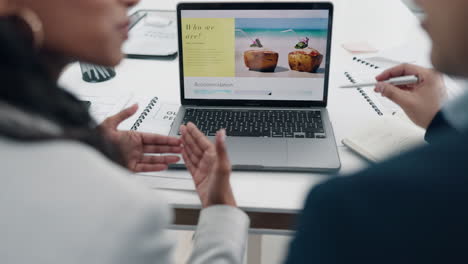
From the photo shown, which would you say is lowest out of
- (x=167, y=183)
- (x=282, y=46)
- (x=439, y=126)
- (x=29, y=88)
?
(x=167, y=183)

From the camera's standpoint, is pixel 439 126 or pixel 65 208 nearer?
pixel 65 208

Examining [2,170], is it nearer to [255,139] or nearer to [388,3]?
[255,139]

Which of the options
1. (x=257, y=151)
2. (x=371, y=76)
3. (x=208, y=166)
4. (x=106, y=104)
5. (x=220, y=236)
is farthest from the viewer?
(x=371, y=76)

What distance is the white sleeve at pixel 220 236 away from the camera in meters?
0.77

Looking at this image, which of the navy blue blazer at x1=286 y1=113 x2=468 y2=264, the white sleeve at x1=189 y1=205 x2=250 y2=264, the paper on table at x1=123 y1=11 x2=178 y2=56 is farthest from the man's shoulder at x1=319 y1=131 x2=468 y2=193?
the paper on table at x1=123 y1=11 x2=178 y2=56

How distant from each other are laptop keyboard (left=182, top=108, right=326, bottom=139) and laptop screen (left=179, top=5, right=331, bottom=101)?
0.05 metres

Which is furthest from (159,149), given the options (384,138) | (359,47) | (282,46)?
(359,47)

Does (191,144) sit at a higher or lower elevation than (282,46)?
lower

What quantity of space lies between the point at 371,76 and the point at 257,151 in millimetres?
599

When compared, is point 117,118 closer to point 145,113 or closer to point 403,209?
point 145,113

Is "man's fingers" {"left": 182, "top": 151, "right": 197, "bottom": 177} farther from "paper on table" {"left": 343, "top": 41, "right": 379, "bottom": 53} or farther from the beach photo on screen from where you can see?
"paper on table" {"left": 343, "top": 41, "right": 379, "bottom": 53}

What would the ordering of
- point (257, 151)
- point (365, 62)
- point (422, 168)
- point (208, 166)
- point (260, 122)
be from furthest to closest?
point (365, 62)
point (260, 122)
point (257, 151)
point (208, 166)
point (422, 168)

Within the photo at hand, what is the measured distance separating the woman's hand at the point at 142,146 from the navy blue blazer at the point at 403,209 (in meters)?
0.54

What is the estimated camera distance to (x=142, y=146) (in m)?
1.04
